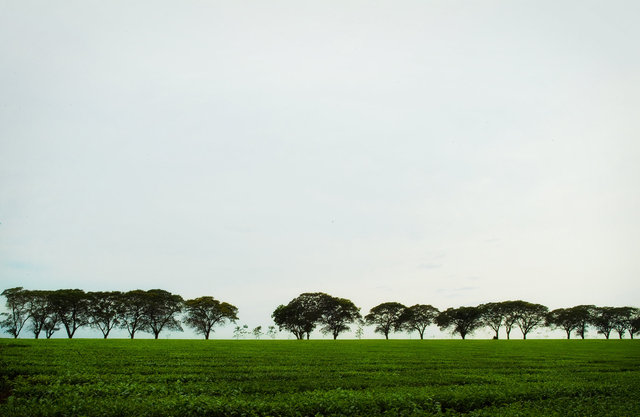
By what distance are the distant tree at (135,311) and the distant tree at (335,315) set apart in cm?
5239

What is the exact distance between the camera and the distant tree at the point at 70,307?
327 ft

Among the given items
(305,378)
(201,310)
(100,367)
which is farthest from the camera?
(201,310)

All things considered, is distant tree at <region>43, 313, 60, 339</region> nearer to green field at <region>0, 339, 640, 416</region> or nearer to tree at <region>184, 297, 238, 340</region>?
tree at <region>184, 297, 238, 340</region>

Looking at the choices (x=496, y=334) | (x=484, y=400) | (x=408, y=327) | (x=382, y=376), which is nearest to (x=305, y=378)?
(x=382, y=376)

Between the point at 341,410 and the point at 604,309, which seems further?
the point at 604,309

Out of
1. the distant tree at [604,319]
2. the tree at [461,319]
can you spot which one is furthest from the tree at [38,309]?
the distant tree at [604,319]

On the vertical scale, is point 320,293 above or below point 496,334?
above

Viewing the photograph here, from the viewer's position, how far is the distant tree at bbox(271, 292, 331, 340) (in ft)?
398

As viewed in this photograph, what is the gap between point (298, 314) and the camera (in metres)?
123

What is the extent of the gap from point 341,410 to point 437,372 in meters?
14.8

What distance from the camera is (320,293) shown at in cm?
12388

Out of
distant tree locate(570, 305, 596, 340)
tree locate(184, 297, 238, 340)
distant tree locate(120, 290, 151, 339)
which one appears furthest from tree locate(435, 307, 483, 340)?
distant tree locate(120, 290, 151, 339)

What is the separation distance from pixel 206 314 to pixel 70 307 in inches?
1411

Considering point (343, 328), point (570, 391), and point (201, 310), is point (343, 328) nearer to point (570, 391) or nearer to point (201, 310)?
point (201, 310)
